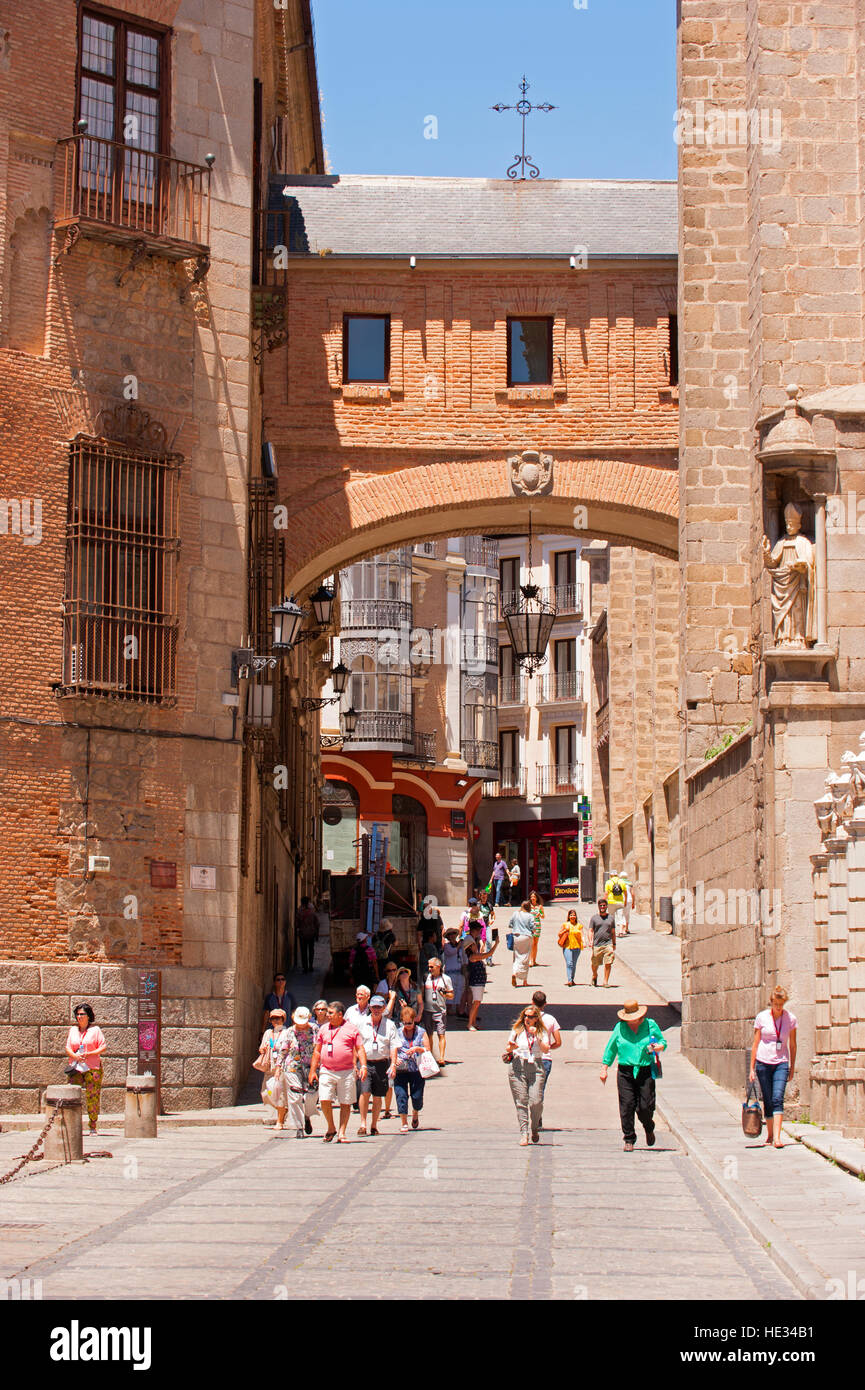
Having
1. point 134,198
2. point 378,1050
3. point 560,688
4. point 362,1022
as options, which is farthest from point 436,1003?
point 560,688

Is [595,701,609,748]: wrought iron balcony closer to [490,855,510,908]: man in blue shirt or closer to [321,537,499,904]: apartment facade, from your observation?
[321,537,499,904]: apartment facade

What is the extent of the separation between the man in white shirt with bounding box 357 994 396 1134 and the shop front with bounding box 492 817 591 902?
4705 cm

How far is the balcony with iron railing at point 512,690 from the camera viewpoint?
6862 centimetres

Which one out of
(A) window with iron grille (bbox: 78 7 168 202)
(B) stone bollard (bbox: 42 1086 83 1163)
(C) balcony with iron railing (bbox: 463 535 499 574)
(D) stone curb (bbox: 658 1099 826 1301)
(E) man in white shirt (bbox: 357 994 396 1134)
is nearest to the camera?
(D) stone curb (bbox: 658 1099 826 1301)

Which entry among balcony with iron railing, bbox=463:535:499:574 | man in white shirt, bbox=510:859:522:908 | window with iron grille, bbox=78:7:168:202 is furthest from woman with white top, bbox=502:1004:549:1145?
balcony with iron railing, bbox=463:535:499:574

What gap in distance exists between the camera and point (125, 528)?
20.3 m

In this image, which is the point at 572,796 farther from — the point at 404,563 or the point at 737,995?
the point at 737,995

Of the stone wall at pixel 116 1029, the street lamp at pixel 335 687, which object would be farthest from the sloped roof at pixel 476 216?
the stone wall at pixel 116 1029

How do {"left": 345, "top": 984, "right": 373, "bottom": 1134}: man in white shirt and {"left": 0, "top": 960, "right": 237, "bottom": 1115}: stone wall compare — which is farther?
{"left": 0, "top": 960, "right": 237, "bottom": 1115}: stone wall

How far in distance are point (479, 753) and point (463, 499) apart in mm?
37538

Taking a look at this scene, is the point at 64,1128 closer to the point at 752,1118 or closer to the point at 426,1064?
the point at 426,1064

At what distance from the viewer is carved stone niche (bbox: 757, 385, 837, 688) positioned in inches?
706

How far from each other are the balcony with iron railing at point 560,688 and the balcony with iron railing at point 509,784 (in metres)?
2.53

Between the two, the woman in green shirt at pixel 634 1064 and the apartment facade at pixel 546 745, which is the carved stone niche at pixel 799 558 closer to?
the woman in green shirt at pixel 634 1064
